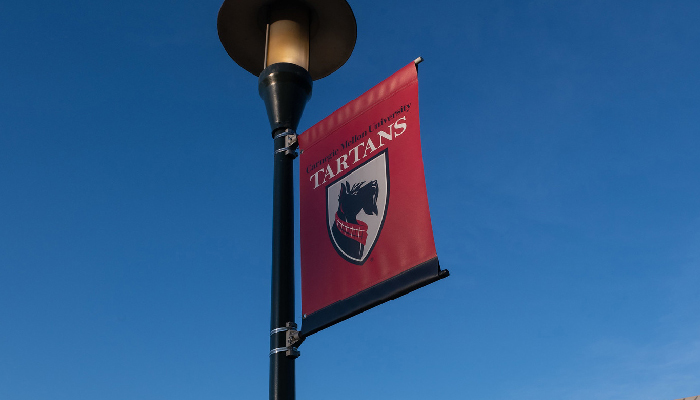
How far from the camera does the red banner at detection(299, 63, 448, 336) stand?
177 inches

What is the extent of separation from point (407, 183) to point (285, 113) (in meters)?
1.77

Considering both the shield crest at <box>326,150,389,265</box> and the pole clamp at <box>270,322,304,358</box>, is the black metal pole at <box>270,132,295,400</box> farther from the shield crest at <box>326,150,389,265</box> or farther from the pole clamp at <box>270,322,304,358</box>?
the shield crest at <box>326,150,389,265</box>

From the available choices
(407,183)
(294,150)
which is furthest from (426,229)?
(294,150)

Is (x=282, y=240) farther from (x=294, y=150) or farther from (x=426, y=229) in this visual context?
(x=426, y=229)

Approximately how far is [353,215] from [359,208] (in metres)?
0.07

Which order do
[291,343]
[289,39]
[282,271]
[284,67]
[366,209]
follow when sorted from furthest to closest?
[289,39] < [284,67] < [282,271] < [366,209] < [291,343]

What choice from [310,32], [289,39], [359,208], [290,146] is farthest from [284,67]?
[359,208]

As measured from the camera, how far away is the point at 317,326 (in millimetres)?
4742

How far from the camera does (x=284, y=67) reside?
611cm

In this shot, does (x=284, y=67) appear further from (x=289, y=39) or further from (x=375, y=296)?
(x=375, y=296)

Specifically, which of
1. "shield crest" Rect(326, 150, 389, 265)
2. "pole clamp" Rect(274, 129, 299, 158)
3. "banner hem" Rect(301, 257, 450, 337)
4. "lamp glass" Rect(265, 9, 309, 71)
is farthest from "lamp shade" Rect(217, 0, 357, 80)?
"banner hem" Rect(301, 257, 450, 337)

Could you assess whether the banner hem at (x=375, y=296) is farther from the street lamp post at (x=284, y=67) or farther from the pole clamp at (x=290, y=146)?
the pole clamp at (x=290, y=146)

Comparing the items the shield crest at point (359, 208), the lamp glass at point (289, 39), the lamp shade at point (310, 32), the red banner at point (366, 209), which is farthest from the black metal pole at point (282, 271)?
the lamp shade at point (310, 32)

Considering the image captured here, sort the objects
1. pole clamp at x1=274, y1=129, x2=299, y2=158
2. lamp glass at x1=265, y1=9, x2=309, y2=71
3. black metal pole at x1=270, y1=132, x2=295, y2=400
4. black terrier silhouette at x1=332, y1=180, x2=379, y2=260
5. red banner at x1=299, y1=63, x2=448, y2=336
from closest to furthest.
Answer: red banner at x1=299, y1=63, x2=448, y2=336
black metal pole at x1=270, y1=132, x2=295, y2=400
black terrier silhouette at x1=332, y1=180, x2=379, y2=260
pole clamp at x1=274, y1=129, x2=299, y2=158
lamp glass at x1=265, y1=9, x2=309, y2=71
